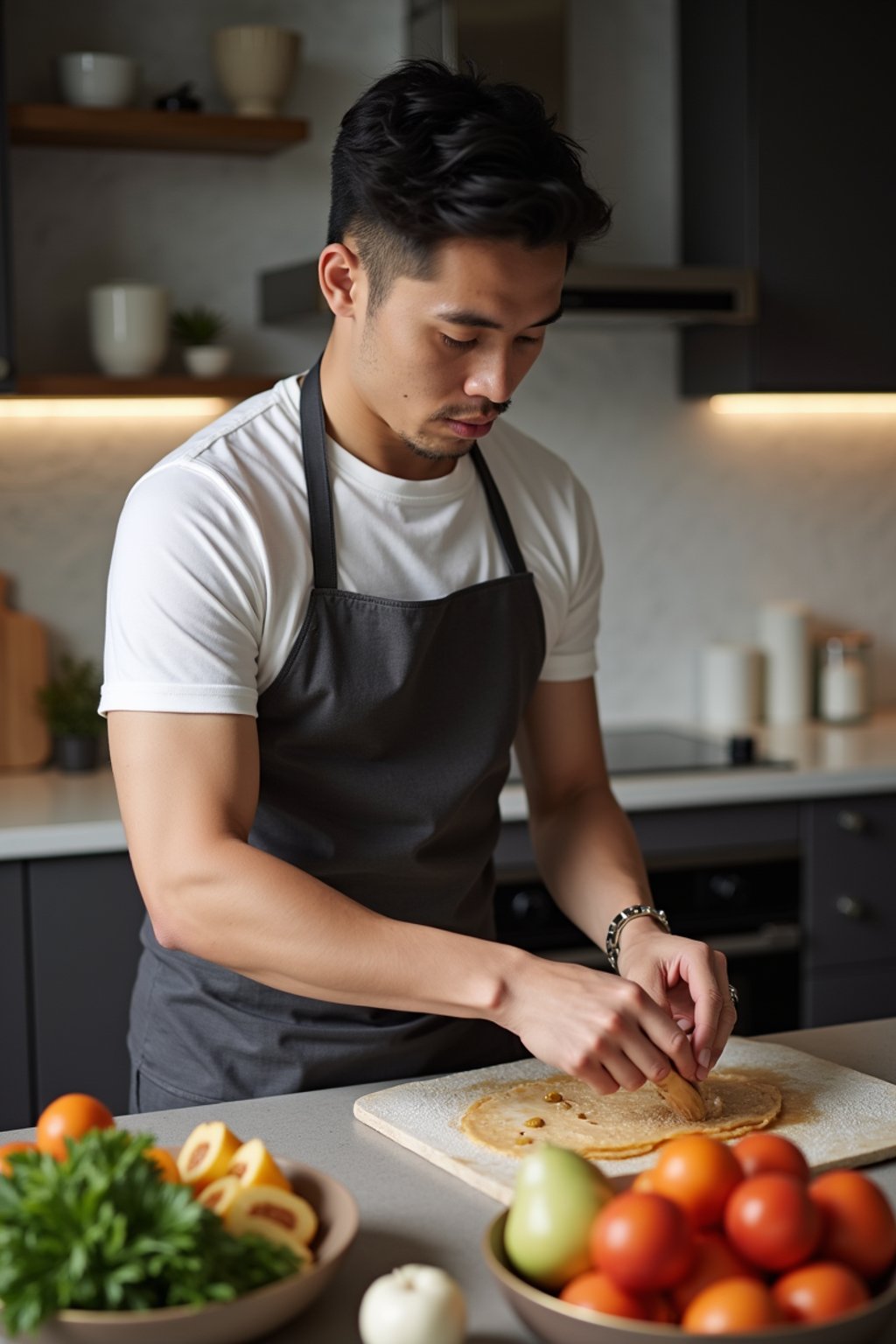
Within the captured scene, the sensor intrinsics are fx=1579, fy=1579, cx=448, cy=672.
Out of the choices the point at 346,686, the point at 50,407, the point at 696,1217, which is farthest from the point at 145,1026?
the point at 50,407

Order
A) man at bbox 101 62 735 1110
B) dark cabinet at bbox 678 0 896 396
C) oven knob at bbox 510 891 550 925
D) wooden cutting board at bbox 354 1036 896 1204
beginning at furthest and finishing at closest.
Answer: dark cabinet at bbox 678 0 896 396 → oven knob at bbox 510 891 550 925 → man at bbox 101 62 735 1110 → wooden cutting board at bbox 354 1036 896 1204

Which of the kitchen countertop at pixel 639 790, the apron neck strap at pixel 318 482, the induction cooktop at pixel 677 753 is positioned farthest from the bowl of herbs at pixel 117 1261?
the induction cooktop at pixel 677 753

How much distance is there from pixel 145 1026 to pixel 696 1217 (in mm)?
866

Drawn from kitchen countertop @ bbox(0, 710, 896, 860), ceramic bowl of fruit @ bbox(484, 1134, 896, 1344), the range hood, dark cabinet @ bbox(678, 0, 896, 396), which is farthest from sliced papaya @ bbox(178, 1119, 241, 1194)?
dark cabinet @ bbox(678, 0, 896, 396)

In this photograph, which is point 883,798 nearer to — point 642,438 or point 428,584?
point 642,438

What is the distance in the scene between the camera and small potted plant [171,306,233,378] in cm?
275

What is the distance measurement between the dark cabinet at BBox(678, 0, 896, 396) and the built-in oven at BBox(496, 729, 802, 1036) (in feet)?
2.59

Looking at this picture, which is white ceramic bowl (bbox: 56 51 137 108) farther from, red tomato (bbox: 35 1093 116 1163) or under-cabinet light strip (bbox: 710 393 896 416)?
red tomato (bbox: 35 1093 116 1163)

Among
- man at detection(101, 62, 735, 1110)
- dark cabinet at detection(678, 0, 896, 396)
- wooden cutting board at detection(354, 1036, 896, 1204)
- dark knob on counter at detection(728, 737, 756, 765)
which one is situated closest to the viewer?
wooden cutting board at detection(354, 1036, 896, 1204)

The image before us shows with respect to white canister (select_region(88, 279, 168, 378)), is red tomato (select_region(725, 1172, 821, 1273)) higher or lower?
lower

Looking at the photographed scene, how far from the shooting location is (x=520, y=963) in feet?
4.13

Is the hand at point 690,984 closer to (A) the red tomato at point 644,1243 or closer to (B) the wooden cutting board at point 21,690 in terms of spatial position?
(A) the red tomato at point 644,1243

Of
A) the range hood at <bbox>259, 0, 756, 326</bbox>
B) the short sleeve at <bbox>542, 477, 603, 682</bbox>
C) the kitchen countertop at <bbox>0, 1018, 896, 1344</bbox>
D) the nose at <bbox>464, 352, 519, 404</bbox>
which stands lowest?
the kitchen countertop at <bbox>0, 1018, 896, 1344</bbox>

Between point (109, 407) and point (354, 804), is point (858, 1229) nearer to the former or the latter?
point (354, 804)
